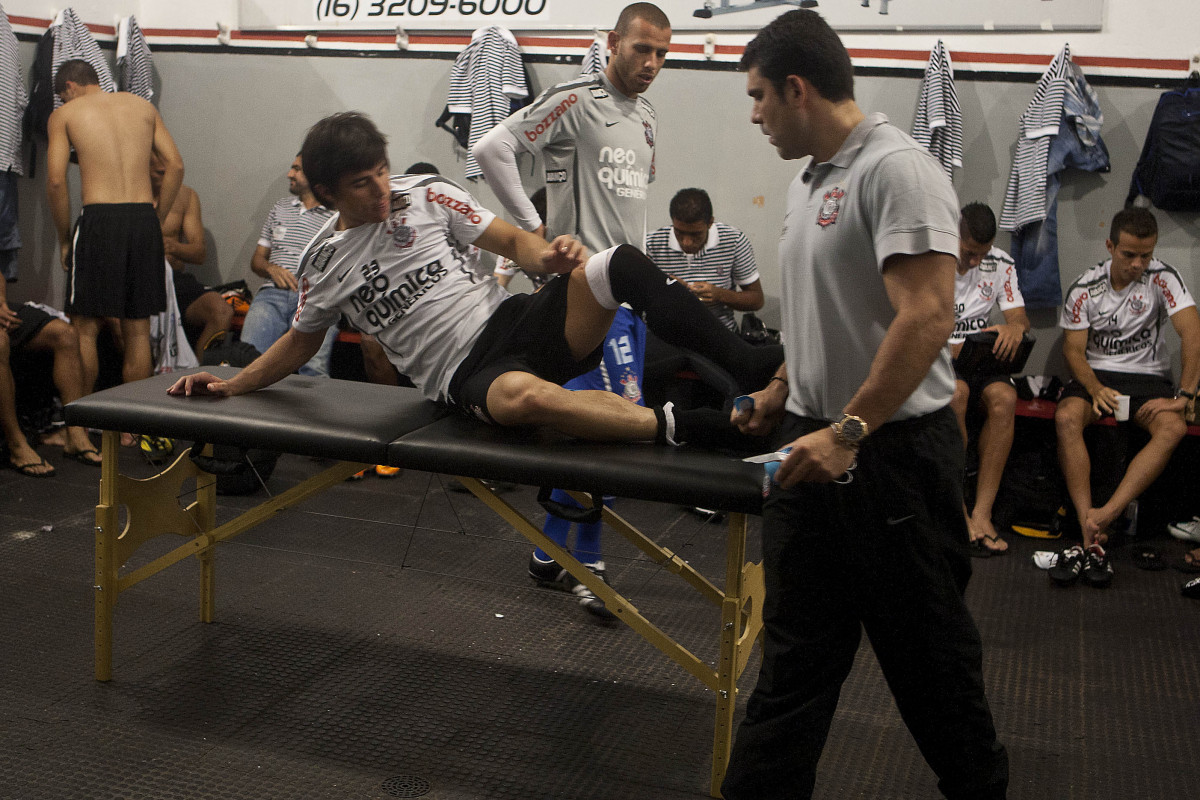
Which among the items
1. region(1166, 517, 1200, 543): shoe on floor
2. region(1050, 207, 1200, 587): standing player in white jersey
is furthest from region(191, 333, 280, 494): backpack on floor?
region(1166, 517, 1200, 543): shoe on floor

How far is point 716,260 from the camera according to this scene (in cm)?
436

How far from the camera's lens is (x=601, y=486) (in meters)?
1.92

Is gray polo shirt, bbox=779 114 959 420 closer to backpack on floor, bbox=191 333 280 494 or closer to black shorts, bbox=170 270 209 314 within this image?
backpack on floor, bbox=191 333 280 494

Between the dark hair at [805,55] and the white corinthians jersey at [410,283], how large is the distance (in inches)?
42.7

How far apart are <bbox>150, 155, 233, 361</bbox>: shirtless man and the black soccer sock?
Result: 3.09 meters

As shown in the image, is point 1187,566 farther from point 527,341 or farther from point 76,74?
point 76,74

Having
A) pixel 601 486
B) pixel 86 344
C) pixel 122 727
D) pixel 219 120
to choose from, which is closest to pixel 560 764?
pixel 601 486

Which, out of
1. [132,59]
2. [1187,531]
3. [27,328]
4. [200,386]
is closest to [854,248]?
[200,386]

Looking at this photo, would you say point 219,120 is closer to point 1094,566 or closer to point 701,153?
point 701,153

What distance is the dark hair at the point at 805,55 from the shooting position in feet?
4.82

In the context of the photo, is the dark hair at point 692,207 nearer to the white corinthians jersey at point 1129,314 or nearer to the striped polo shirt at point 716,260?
the striped polo shirt at point 716,260

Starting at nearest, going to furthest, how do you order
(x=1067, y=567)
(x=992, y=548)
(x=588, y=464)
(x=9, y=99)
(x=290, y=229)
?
1. (x=588, y=464)
2. (x=1067, y=567)
3. (x=992, y=548)
4. (x=9, y=99)
5. (x=290, y=229)

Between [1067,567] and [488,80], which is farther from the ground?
[488,80]

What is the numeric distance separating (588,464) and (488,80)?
3337 millimetres
